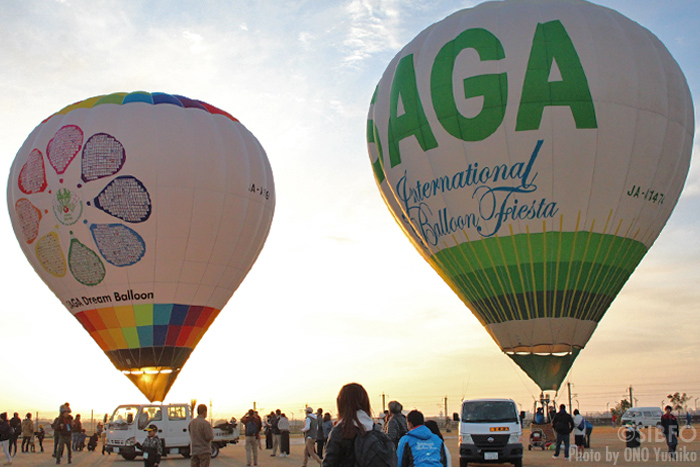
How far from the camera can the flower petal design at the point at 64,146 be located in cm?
2361

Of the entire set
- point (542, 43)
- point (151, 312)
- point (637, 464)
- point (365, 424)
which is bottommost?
point (637, 464)

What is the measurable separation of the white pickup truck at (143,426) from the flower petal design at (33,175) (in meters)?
8.41

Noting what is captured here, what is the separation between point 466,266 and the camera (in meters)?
21.7

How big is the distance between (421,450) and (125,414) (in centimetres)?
1502

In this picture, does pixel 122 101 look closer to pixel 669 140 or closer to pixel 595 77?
pixel 595 77

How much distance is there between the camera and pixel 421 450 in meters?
6.29

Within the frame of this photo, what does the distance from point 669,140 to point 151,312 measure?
1597cm

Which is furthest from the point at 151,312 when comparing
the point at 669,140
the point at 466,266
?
the point at 669,140

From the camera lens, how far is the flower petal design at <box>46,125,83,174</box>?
77.5ft

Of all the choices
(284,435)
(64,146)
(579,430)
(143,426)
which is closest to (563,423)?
(579,430)

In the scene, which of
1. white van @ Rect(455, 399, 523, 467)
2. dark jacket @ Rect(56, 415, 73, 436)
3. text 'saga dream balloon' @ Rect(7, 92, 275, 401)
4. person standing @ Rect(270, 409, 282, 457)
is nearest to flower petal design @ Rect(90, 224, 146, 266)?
text 'saga dream balloon' @ Rect(7, 92, 275, 401)

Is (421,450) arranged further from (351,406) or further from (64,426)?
(64,426)

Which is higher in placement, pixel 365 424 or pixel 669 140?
pixel 669 140

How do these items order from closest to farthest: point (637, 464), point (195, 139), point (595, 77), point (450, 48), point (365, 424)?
point (365, 424), point (637, 464), point (595, 77), point (450, 48), point (195, 139)
